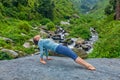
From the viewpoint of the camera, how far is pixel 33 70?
1484 cm

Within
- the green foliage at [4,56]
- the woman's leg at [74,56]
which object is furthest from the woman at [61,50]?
the green foliage at [4,56]

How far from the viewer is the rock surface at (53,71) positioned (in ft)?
45.9

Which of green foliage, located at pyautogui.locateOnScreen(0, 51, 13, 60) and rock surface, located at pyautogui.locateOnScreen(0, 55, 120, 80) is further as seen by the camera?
green foliage, located at pyautogui.locateOnScreen(0, 51, 13, 60)

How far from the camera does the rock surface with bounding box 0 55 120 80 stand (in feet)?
45.9

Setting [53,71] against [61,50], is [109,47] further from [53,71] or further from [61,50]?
[53,71]

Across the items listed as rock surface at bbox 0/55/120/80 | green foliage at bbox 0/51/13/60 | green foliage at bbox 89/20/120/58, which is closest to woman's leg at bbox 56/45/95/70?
rock surface at bbox 0/55/120/80

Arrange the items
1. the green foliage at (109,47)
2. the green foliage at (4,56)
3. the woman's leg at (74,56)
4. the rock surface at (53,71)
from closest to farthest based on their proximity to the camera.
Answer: the rock surface at (53,71) < the woman's leg at (74,56) < the green foliage at (109,47) < the green foliage at (4,56)

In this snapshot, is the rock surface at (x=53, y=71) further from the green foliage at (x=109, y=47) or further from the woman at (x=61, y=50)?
the green foliage at (x=109, y=47)

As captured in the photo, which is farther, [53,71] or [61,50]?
[61,50]

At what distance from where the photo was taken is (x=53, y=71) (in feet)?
48.2

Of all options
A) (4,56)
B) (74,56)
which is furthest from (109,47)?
(74,56)

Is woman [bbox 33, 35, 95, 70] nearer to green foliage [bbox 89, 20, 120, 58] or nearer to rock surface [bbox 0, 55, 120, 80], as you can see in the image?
rock surface [bbox 0, 55, 120, 80]

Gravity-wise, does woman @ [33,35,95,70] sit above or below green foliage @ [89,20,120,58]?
below

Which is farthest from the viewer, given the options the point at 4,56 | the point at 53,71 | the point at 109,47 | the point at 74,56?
the point at 4,56
